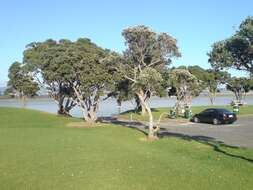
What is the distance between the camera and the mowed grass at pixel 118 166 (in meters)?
11.5

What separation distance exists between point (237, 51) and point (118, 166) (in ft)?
17.8

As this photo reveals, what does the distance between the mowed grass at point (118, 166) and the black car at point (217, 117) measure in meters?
18.4

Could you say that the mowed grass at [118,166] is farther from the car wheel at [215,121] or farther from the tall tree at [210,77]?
the tall tree at [210,77]

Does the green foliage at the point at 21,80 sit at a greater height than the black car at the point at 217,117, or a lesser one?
greater

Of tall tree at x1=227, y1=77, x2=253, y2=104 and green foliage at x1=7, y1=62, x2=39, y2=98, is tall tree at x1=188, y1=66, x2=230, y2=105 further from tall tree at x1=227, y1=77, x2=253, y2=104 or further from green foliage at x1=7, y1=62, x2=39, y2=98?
green foliage at x1=7, y1=62, x2=39, y2=98

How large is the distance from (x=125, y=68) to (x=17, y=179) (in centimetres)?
2132

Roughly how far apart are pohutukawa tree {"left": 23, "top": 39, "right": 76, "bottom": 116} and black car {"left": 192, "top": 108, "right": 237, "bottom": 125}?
465 inches

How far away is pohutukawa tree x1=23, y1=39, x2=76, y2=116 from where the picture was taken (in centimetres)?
3641

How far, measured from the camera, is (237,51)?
15.5 metres

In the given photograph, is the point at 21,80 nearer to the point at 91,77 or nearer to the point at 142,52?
the point at 91,77

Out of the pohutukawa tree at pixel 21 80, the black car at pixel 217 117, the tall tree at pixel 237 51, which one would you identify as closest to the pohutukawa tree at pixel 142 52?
the black car at pixel 217 117

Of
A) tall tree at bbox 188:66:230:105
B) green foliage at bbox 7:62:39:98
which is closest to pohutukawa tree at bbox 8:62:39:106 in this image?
green foliage at bbox 7:62:39:98

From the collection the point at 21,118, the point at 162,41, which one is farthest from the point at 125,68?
the point at 21,118

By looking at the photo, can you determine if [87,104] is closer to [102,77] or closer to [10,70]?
[102,77]
